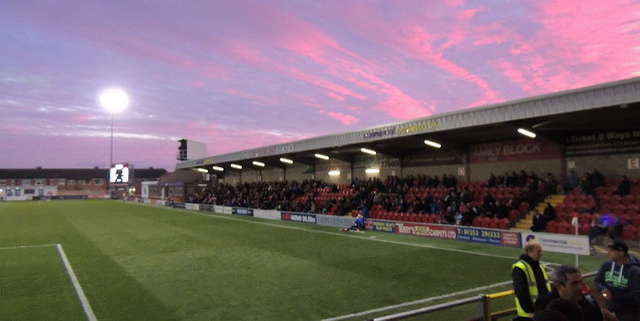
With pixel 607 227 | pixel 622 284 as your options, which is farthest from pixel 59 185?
pixel 622 284

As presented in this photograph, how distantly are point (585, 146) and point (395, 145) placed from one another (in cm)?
1108

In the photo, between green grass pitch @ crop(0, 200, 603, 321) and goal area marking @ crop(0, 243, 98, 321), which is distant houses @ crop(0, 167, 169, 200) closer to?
goal area marking @ crop(0, 243, 98, 321)

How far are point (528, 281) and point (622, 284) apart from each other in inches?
57.0

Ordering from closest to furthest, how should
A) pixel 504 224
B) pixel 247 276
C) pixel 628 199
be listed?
pixel 247 276
pixel 628 199
pixel 504 224

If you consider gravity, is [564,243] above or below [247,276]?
above

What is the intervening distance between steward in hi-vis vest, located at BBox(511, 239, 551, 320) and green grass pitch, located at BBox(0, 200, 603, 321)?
3.15 meters

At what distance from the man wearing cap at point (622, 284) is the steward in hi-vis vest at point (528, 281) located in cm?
106

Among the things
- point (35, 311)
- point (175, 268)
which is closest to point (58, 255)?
point (175, 268)

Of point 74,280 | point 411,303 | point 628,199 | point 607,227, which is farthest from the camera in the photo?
point 628,199

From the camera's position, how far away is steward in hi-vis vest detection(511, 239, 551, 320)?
418 centimetres

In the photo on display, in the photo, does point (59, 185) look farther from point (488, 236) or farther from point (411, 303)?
point (411, 303)

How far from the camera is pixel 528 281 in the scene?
13.9ft

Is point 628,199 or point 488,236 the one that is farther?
point 488,236

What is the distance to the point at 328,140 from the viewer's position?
1112 inches
